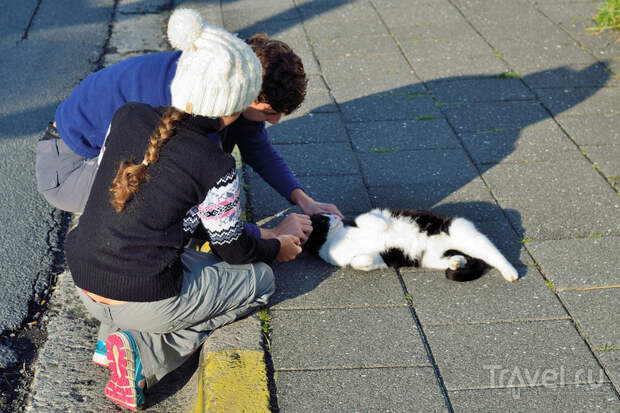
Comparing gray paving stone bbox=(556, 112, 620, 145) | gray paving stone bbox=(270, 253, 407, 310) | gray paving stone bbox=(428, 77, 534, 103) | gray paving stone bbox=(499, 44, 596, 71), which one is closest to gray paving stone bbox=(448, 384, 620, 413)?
gray paving stone bbox=(270, 253, 407, 310)

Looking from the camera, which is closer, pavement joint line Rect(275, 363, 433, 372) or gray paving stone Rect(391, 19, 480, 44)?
pavement joint line Rect(275, 363, 433, 372)

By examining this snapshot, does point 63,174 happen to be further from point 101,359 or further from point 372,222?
point 372,222

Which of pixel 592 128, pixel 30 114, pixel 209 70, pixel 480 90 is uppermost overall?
pixel 209 70

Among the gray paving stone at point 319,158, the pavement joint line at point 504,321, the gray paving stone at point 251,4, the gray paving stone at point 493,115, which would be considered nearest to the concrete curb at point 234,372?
the pavement joint line at point 504,321

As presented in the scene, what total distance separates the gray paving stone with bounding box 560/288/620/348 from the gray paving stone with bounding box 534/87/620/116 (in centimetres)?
202

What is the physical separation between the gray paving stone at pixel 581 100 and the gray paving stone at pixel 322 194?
1.80 m

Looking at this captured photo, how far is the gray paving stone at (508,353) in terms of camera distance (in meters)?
2.55

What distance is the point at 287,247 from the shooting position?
117 inches

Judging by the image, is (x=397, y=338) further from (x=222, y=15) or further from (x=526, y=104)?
(x=222, y=15)

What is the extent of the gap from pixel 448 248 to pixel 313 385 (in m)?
1.16

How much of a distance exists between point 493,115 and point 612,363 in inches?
95.9

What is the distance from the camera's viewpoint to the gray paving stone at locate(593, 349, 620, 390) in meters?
2.53

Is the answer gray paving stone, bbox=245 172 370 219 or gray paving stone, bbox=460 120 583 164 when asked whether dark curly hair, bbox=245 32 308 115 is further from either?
gray paving stone, bbox=460 120 583 164

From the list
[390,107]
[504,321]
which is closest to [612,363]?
[504,321]
